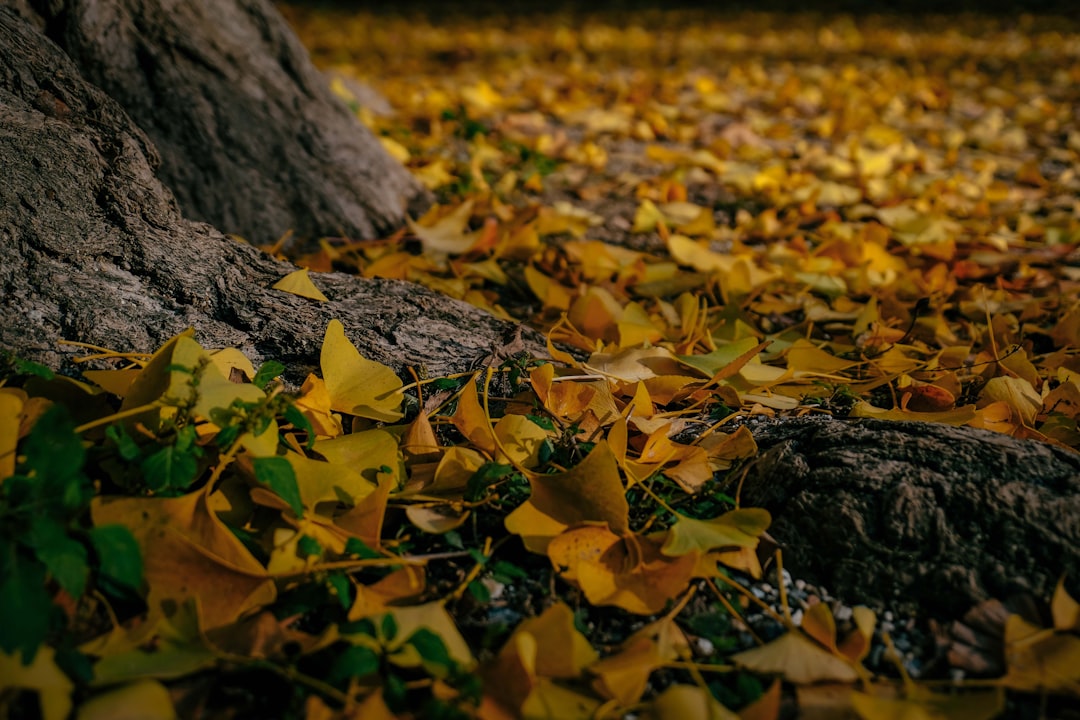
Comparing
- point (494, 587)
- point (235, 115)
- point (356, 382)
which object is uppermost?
point (235, 115)

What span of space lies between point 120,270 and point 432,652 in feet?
2.19

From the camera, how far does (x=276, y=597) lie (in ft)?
2.33

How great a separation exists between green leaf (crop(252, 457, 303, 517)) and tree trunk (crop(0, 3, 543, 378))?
30 cm

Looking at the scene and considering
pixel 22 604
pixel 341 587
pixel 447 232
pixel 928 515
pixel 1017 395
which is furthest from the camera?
pixel 447 232

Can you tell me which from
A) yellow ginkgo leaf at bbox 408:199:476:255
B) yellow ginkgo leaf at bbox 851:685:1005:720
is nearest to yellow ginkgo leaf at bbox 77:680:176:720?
yellow ginkgo leaf at bbox 851:685:1005:720

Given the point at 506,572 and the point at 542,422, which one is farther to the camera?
the point at 542,422

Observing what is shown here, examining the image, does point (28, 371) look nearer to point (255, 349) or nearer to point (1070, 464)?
point (255, 349)

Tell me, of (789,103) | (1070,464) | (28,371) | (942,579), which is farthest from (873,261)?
(789,103)

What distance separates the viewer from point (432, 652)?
629mm

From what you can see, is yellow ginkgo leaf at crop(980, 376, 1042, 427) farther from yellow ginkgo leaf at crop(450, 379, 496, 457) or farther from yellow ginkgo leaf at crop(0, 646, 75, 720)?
yellow ginkgo leaf at crop(0, 646, 75, 720)

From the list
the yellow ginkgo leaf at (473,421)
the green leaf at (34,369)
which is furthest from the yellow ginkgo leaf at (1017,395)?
the green leaf at (34,369)

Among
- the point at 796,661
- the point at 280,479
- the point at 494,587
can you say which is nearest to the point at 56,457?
the point at 280,479

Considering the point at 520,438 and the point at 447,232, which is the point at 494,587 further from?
the point at 447,232

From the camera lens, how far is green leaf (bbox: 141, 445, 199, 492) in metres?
0.69
